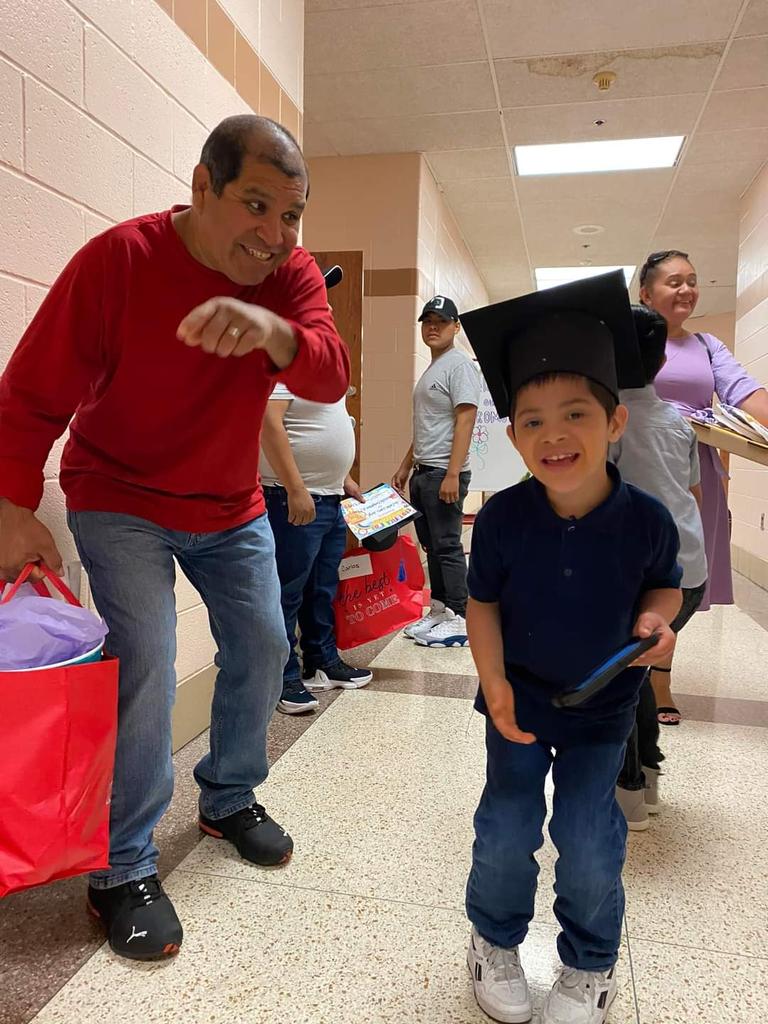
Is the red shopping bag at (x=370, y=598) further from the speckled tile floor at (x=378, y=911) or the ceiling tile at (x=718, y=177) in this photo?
the ceiling tile at (x=718, y=177)

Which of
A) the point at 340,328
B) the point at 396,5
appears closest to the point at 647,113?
the point at 396,5

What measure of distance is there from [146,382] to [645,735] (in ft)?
4.79

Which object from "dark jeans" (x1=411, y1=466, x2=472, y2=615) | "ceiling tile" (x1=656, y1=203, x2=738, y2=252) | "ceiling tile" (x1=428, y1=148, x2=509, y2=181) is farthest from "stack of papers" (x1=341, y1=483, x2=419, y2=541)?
"ceiling tile" (x1=656, y1=203, x2=738, y2=252)

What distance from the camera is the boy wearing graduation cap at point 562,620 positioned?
105 cm

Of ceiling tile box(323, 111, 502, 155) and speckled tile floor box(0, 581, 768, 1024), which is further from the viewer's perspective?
ceiling tile box(323, 111, 502, 155)

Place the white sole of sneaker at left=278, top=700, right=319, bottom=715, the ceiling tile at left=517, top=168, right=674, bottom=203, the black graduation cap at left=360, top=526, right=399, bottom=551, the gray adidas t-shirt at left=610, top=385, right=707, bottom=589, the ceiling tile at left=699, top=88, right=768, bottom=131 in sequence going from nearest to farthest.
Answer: the gray adidas t-shirt at left=610, top=385, right=707, bottom=589, the white sole of sneaker at left=278, top=700, right=319, bottom=715, the black graduation cap at left=360, top=526, right=399, bottom=551, the ceiling tile at left=699, top=88, right=768, bottom=131, the ceiling tile at left=517, top=168, right=674, bottom=203

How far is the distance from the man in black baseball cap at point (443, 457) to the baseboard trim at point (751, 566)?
272cm

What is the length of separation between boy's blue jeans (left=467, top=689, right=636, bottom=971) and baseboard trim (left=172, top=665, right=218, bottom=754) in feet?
3.98

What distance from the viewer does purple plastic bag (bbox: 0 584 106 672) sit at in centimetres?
105

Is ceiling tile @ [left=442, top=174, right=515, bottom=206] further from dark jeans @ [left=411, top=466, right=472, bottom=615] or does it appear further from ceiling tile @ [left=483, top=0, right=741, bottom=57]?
dark jeans @ [left=411, top=466, right=472, bottom=615]

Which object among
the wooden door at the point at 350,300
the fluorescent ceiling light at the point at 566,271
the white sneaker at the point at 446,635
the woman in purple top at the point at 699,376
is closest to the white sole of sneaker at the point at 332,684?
the white sneaker at the point at 446,635

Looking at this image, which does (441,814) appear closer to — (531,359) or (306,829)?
(306,829)

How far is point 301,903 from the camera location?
55.4 inches

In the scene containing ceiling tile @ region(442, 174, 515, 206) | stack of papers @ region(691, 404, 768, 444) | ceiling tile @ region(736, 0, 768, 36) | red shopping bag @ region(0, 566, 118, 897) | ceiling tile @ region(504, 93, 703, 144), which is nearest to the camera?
red shopping bag @ region(0, 566, 118, 897)
